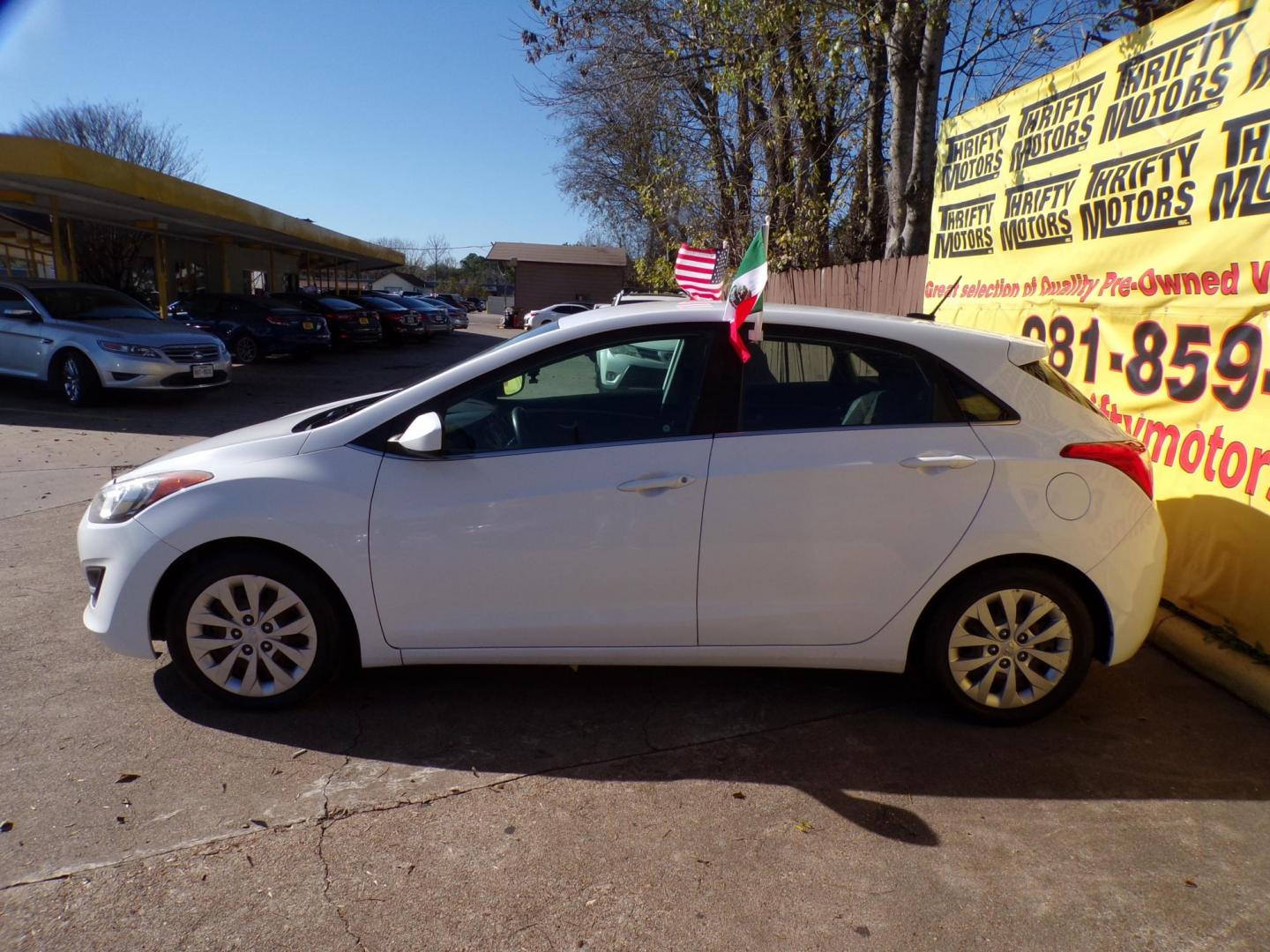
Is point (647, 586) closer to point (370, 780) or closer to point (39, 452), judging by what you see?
point (370, 780)

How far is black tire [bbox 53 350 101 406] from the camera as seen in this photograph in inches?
488

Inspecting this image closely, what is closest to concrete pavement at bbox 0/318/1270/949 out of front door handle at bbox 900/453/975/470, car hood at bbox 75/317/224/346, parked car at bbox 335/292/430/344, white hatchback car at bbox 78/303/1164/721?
white hatchback car at bbox 78/303/1164/721

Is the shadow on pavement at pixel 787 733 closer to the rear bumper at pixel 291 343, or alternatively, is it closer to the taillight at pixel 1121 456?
the taillight at pixel 1121 456

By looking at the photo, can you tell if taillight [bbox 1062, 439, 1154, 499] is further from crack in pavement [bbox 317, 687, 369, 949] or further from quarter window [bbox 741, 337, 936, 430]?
crack in pavement [bbox 317, 687, 369, 949]

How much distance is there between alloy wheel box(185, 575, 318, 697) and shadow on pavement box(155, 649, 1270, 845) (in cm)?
17

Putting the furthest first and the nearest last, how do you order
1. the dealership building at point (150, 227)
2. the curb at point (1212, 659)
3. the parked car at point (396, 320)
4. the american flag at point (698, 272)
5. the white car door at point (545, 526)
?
1. the parked car at point (396, 320)
2. the dealership building at point (150, 227)
3. the american flag at point (698, 272)
4. the curb at point (1212, 659)
5. the white car door at point (545, 526)

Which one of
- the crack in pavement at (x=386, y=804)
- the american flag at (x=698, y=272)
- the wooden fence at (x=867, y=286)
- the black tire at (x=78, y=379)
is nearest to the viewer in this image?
the crack in pavement at (x=386, y=804)

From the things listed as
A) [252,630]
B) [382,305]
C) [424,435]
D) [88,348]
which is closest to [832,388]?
[424,435]

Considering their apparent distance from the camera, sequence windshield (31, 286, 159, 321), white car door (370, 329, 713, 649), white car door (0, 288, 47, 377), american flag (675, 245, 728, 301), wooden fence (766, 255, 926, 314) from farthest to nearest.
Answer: american flag (675, 245, 728, 301) → windshield (31, 286, 159, 321) → white car door (0, 288, 47, 377) → wooden fence (766, 255, 926, 314) → white car door (370, 329, 713, 649)

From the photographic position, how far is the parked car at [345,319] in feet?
80.4

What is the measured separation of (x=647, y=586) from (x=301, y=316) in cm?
1948

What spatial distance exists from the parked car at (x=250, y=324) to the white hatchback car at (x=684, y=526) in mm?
17959

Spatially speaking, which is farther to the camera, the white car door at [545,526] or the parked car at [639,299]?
the parked car at [639,299]

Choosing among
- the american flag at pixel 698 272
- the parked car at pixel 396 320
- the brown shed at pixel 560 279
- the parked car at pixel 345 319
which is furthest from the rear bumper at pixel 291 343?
the brown shed at pixel 560 279
